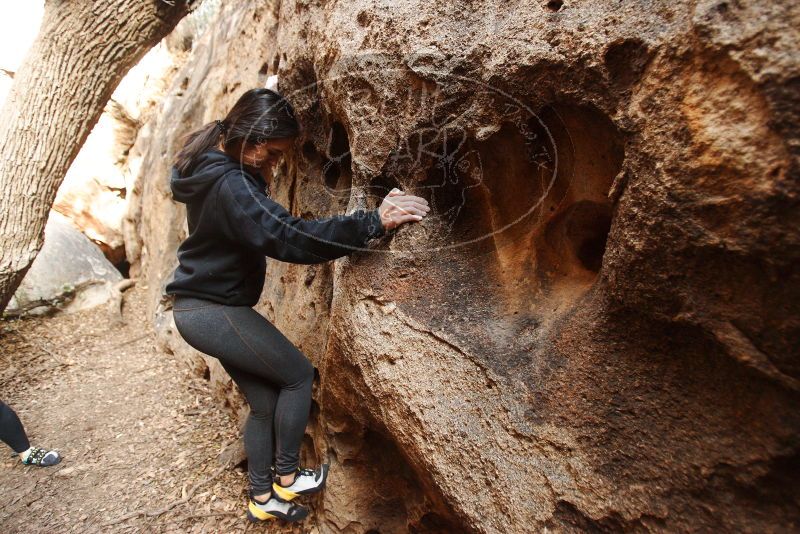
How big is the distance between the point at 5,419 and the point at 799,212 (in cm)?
381

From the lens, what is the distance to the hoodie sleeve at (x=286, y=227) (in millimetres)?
1818

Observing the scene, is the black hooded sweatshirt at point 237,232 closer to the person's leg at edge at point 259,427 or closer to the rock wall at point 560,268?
the rock wall at point 560,268

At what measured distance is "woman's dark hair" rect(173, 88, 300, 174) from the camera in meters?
1.98

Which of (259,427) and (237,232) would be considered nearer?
(237,232)

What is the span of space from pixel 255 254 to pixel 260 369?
0.50 metres

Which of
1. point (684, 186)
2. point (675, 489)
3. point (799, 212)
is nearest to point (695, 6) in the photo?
point (684, 186)

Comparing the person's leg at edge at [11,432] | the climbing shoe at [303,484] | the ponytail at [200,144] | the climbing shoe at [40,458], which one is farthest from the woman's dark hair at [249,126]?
the climbing shoe at [40,458]

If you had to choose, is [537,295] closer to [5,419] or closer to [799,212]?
[799,212]

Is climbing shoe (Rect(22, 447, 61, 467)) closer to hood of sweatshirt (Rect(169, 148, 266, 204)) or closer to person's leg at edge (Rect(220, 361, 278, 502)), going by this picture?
person's leg at edge (Rect(220, 361, 278, 502))

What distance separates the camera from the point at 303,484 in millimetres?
2314

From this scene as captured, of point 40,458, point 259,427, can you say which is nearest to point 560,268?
point 259,427

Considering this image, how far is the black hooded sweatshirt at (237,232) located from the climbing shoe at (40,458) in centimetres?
173

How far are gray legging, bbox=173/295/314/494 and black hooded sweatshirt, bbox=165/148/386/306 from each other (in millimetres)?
83

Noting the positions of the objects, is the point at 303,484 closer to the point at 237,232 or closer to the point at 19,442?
the point at 237,232
